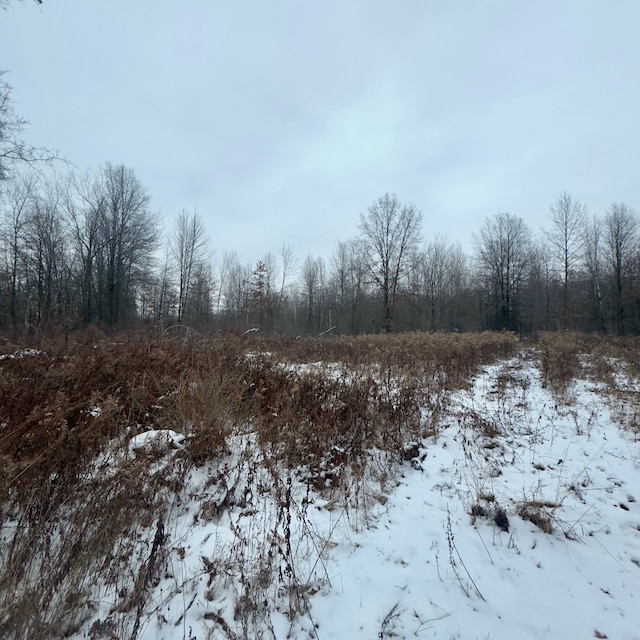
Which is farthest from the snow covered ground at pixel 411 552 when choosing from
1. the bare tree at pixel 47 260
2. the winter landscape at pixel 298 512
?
the bare tree at pixel 47 260

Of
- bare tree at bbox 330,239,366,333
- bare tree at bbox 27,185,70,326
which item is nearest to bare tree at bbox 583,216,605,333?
bare tree at bbox 330,239,366,333

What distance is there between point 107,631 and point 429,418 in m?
4.23

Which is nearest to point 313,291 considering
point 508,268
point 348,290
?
point 348,290

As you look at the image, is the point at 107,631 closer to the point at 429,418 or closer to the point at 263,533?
the point at 263,533

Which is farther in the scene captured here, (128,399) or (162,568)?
(128,399)

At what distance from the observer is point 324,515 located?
8.95 ft

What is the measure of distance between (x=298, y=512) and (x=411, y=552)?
94 cm

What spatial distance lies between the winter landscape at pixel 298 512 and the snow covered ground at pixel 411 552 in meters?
0.01

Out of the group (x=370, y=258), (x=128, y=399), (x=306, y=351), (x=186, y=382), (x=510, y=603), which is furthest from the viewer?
(x=370, y=258)

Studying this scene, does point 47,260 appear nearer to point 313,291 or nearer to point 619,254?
point 313,291

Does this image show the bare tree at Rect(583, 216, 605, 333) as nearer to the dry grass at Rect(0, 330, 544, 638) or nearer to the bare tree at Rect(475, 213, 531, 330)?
the bare tree at Rect(475, 213, 531, 330)

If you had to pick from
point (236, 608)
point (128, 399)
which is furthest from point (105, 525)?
point (128, 399)

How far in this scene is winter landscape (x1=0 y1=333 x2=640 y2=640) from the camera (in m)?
1.82

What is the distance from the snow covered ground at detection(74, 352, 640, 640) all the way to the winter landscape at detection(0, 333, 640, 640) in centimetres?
1
